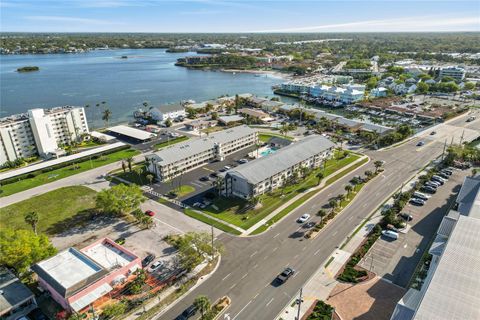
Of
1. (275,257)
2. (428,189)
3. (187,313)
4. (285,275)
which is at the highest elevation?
(428,189)

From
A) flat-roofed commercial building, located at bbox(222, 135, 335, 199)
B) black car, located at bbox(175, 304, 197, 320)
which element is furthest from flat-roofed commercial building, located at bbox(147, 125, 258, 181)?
black car, located at bbox(175, 304, 197, 320)

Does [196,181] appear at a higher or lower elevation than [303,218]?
higher

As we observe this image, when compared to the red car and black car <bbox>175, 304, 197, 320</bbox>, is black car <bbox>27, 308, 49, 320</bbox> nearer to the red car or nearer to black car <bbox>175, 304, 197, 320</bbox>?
black car <bbox>175, 304, 197, 320</bbox>

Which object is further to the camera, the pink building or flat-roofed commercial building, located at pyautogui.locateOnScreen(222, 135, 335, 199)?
flat-roofed commercial building, located at pyautogui.locateOnScreen(222, 135, 335, 199)

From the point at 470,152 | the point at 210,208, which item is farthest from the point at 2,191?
the point at 470,152

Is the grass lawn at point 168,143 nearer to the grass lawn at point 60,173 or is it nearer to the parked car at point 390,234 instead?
the grass lawn at point 60,173

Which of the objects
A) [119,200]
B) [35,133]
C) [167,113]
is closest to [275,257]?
[119,200]

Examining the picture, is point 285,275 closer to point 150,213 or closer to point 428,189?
point 150,213
